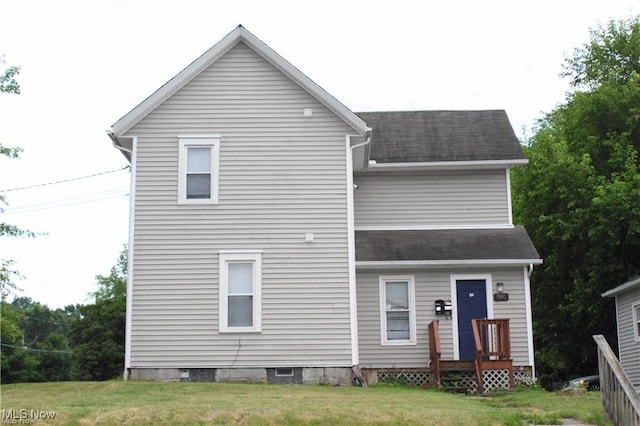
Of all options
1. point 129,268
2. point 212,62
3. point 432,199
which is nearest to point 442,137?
point 432,199

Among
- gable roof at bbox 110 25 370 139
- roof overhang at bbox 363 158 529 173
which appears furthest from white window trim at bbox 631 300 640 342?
gable roof at bbox 110 25 370 139

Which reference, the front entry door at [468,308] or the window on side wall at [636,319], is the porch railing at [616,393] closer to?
the front entry door at [468,308]

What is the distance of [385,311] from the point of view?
72.9 feet

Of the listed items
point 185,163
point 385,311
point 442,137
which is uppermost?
point 442,137

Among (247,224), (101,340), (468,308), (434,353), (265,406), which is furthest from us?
(101,340)

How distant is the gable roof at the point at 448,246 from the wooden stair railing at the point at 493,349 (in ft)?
5.51

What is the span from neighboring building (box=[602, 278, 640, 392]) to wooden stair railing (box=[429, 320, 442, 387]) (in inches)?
231

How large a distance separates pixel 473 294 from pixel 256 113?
6.99 meters

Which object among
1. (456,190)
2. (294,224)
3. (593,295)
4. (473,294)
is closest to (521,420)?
(294,224)

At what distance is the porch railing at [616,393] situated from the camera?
1119 centimetres

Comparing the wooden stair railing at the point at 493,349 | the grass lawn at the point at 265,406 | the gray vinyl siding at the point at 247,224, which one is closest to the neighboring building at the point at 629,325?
the wooden stair railing at the point at 493,349

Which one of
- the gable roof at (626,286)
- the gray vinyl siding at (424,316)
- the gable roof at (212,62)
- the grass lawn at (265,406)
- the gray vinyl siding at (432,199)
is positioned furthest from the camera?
the gray vinyl siding at (432,199)

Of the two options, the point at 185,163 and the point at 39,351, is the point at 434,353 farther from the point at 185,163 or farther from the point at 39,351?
the point at 39,351

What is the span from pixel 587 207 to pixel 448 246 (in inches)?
346
